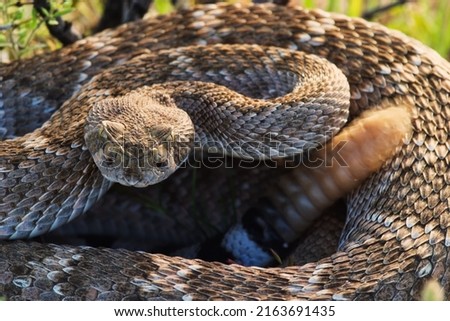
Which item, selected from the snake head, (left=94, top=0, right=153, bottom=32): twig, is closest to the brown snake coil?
the snake head

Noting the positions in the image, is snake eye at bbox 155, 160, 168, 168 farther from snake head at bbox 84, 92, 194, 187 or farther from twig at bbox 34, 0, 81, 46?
twig at bbox 34, 0, 81, 46

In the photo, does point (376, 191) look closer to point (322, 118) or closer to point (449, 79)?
point (322, 118)

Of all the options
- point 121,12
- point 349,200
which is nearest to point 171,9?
point 121,12

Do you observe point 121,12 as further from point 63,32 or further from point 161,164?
point 161,164

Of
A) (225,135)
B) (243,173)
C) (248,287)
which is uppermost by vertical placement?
(225,135)

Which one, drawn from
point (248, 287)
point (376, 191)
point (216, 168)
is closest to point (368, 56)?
point (376, 191)

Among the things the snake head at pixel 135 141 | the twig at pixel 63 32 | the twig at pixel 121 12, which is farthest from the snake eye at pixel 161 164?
the twig at pixel 121 12

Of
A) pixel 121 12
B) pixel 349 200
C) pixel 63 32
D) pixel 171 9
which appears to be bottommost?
pixel 349 200
